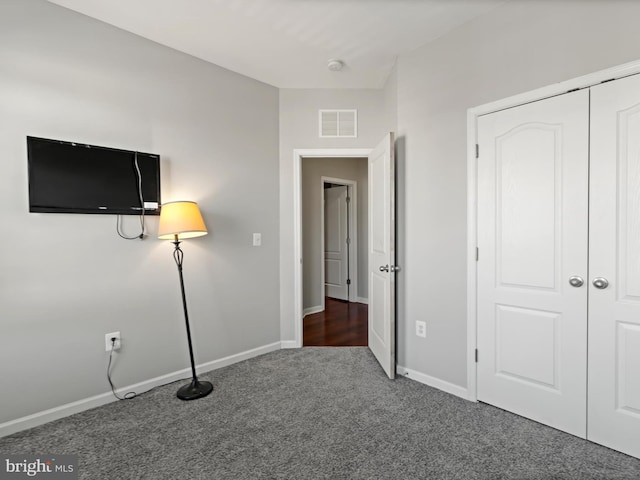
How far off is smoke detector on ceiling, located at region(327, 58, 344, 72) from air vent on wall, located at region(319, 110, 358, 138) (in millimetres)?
490

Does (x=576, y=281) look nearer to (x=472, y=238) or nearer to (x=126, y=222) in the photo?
(x=472, y=238)

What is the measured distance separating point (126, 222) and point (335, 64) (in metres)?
2.15

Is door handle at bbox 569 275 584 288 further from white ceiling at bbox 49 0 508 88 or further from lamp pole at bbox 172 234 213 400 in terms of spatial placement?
lamp pole at bbox 172 234 213 400

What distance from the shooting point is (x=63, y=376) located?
2193 mm

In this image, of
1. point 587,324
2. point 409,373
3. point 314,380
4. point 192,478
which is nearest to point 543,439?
point 587,324

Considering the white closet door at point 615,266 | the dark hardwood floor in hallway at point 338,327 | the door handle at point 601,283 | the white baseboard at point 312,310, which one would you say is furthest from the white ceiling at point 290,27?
the white baseboard at point 312,310

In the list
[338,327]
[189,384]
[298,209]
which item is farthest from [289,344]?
[298,209]

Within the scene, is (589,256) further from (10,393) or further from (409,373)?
(10,393)

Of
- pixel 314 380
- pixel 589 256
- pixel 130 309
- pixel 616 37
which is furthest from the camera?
pixel 314 380

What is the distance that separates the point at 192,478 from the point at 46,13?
288 cm

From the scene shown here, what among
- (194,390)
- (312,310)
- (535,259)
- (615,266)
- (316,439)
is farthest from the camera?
(312,310)

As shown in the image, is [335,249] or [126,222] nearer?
[126,222]

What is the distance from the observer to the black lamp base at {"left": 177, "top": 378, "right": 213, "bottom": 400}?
2.44m

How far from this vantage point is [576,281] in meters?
1.93
